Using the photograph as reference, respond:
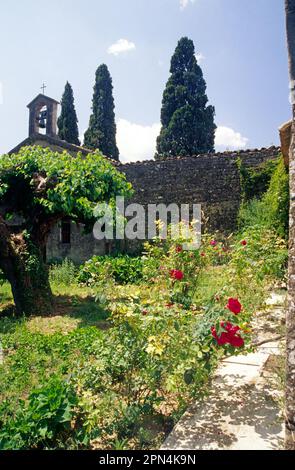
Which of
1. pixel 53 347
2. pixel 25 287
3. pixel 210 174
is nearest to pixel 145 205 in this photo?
pixel 210 174

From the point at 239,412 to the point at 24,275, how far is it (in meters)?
5.23

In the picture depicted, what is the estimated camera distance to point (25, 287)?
23.1 ft

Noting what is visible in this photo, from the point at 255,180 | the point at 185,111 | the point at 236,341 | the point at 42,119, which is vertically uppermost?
the point at 185,111

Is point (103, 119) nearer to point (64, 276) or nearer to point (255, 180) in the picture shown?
point (255, 180)

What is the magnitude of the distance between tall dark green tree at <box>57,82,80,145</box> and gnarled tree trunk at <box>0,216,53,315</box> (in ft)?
57.4

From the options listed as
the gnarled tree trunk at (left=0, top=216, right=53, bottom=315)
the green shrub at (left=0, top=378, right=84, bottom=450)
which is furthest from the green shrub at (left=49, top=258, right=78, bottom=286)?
the green shrub at (left=0, top=378, right=84, bottom=450)

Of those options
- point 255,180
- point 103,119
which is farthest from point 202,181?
point 103,119

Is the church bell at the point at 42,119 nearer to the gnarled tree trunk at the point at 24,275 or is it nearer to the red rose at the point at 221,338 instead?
the gnarled tree trunk at the point at 24,275

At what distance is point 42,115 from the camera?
15.0 m

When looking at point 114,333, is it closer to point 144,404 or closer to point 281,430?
point 144,404

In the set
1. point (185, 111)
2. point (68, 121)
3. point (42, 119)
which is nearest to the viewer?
point (42, 119)

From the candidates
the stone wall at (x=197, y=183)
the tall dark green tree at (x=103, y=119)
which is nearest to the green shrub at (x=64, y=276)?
the stone wall at (x=197, y=183)

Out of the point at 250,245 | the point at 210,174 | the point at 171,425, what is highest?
→ the point at 210,174
